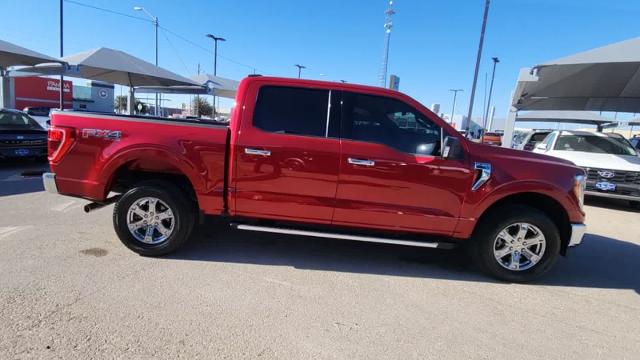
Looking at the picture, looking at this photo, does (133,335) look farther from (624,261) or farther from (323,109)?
(624,261)

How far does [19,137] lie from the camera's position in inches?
373

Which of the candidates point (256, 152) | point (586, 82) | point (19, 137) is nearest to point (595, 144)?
point (586, 82)

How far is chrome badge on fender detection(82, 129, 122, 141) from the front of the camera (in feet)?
13.8

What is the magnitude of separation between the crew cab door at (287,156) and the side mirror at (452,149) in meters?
1.09

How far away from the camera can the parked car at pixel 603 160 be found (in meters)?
8.85

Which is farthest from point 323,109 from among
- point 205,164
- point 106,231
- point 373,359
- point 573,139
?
point 573,139

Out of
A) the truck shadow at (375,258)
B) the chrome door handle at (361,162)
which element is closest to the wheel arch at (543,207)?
the truck shadow at (375,258)

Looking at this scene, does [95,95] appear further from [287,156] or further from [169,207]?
[287,156]

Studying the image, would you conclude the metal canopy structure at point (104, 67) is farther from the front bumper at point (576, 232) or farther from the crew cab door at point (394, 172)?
the front bumper at point (576, 232)

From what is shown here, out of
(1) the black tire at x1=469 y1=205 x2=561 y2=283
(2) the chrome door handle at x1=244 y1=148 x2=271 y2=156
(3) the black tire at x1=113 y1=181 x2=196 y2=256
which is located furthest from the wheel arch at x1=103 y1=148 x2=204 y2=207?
(1) the black tire at x1=469 y1=205 x2=561 y2=283

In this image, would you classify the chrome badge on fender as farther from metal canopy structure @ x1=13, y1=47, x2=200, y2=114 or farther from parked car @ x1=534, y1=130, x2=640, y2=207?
metal canopy structure @ x1=13, y1=47, x2=200, y2=114

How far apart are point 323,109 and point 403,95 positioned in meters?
0.88

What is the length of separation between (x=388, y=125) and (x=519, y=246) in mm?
1957

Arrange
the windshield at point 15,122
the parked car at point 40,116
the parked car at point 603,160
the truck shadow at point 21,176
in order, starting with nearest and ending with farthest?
the truck shadow at point 21,176 → the parked car at point 603,160 → the windshield at point 15,122 → the parked car at point 40,116
